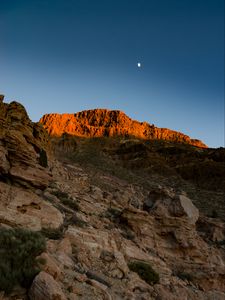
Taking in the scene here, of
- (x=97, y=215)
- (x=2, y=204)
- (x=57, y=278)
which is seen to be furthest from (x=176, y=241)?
(x=57, y=278)

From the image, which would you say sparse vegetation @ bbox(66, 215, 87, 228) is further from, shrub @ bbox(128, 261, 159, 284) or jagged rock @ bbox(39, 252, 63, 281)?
jagged rock @ bbox(39, 252, 63, 281)

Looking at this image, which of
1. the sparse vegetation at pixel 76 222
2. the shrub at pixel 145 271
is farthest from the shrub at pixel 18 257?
the sparse vegetation at pixel 76 222

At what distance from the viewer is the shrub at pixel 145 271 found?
1061 cm

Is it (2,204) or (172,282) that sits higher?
(2,204)

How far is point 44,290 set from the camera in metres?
6.23

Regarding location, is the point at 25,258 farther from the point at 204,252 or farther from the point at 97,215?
the point at 204,252

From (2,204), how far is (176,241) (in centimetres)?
785

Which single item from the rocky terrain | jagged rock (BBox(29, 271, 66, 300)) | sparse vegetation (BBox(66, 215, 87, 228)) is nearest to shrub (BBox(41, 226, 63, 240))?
the rocky terrain

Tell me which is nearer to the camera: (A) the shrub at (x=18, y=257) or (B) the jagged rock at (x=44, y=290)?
(B) the jagged rock at (x=44, y=290)

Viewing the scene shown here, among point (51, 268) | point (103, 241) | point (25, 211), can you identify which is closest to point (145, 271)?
point (103, 241)

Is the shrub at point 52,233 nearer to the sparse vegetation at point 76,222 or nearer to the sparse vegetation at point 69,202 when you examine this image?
the sparse vegetation at point 76,222

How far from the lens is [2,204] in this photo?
10.8m

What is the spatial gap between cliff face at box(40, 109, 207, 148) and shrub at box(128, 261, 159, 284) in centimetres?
10466

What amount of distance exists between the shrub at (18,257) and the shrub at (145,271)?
4077 millimetres
